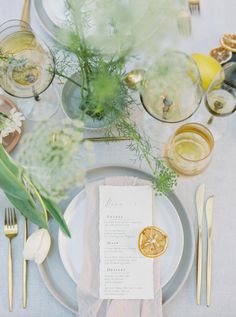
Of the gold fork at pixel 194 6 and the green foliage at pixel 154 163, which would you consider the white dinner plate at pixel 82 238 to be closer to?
the green foliage at pixel 154 163

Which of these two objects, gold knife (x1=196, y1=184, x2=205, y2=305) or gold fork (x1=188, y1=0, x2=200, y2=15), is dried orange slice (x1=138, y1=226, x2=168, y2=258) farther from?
gold fork (x1=188, y1=0, x2=200, y2=15)

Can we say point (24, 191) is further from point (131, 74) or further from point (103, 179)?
point (131, 74)

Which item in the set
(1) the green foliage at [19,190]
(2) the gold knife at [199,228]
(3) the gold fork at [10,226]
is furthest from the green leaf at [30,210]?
(2) the gold knife at [199,228]

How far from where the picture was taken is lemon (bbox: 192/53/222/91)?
3.09 ft

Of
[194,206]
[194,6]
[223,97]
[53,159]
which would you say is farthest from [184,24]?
[53,159]

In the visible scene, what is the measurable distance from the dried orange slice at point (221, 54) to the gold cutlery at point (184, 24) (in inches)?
2.8

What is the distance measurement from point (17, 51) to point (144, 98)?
286mm

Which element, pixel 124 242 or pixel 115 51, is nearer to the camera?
pixel 115 51

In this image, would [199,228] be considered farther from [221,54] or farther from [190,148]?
[221,54]

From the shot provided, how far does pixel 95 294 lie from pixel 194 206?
0.27 metres

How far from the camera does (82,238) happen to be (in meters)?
0.91

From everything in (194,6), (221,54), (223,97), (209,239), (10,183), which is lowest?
(209,239)

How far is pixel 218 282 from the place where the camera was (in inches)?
35.7

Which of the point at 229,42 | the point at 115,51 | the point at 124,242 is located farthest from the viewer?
the point at 229,42
